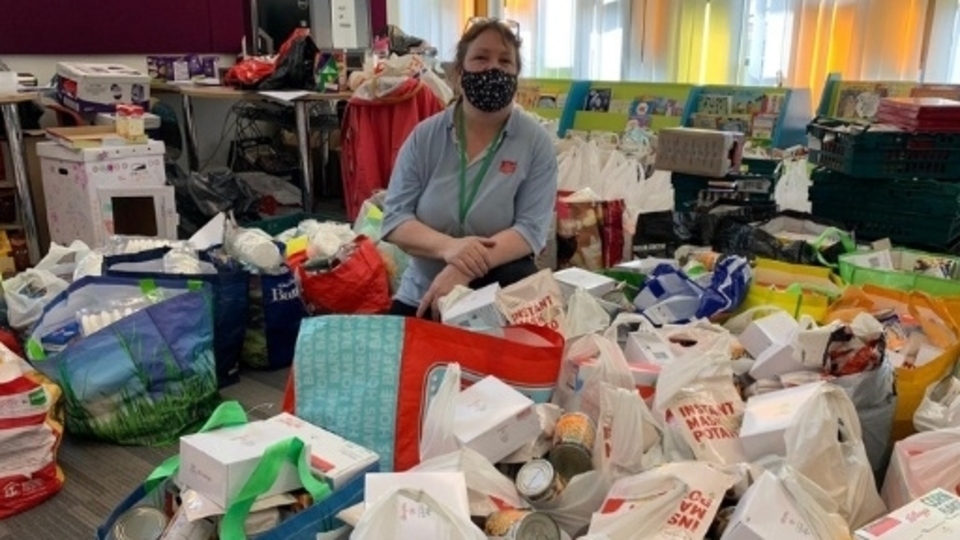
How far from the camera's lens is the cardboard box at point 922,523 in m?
0.82

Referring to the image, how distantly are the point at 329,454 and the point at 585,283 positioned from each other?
0.90 metres

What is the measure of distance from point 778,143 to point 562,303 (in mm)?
2938

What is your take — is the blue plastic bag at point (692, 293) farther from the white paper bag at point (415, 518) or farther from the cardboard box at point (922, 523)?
the white paper bag at point (415, 518)

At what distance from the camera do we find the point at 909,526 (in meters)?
0.84

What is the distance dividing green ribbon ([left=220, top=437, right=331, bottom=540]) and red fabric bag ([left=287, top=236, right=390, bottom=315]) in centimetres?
165

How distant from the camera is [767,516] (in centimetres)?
85

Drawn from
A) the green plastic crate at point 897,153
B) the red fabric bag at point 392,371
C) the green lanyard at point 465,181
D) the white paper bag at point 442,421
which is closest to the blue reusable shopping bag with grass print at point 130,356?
the green lanyard at point 465,181

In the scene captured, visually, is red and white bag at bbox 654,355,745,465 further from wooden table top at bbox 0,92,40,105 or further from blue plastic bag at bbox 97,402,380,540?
wooden table top at bbox 0,92,40,105

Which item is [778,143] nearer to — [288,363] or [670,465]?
[288,363]

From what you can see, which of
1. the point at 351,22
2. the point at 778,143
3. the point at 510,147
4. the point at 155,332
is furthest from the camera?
the point at 351,22

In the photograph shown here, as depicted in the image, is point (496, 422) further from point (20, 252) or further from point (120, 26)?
point (120, 26)

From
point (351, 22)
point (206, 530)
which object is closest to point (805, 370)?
point (206, 530)

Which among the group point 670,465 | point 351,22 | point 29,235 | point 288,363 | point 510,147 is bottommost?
point 288,363

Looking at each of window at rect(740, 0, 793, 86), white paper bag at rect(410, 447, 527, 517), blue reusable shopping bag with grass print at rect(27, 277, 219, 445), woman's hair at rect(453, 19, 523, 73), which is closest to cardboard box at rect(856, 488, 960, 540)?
white paper bag at rect(410, 447, 527, 517)
